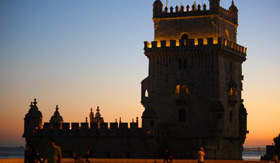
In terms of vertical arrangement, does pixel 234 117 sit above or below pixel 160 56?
below

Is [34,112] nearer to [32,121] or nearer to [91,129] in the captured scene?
[32,121]

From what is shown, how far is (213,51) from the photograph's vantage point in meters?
72.4

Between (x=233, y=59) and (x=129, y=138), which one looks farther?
(x=233, y=59)

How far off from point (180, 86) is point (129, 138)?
8.12m

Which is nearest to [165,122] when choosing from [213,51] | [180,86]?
[180,86]

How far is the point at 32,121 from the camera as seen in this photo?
75438 millimetres

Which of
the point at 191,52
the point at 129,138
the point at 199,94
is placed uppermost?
the point at 191,52

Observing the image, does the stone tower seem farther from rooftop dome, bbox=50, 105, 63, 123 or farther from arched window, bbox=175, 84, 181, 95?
rooftop dome, bbox=50, 105, 63, 123

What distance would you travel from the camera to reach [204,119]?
72.3m

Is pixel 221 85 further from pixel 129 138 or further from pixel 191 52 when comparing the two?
pixel 129 138

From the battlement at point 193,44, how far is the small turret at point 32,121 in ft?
45.0

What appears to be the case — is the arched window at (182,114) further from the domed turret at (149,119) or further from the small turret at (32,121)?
the small turret at (32,121)

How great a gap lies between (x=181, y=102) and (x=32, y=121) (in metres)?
16.4

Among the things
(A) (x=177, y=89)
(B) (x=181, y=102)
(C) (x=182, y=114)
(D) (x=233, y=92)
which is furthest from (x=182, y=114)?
(D) (x=233, y=92)
